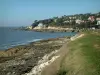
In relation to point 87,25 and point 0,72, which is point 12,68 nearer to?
point 0,72

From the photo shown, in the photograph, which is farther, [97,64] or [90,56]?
[90,56]

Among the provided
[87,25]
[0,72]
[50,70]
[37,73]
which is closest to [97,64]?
[50,70]

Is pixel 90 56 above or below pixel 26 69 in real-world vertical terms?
above

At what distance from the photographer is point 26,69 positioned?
22.2 metres

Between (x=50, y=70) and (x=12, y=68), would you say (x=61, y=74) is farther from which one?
(x=12, y=68)

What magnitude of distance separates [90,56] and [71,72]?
2.99 metres

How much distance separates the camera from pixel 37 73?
19484 mm

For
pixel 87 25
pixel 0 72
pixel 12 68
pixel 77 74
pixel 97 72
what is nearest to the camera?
pixel 97 72

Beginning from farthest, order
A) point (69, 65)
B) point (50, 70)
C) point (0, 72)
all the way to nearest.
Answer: point (0, 72), point (50, 70), point (69, 65)

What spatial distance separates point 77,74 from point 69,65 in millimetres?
2993

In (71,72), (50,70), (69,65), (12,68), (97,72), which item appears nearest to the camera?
(97,72)

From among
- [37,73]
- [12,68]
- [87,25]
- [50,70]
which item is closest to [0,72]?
[12,68]

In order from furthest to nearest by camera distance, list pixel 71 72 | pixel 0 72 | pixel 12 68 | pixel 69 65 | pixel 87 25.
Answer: pixel 87 25 < pixel 12 68 < pixel 0 72 < pixel 69 65 < pixel 71 72

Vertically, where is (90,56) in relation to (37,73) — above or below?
above
